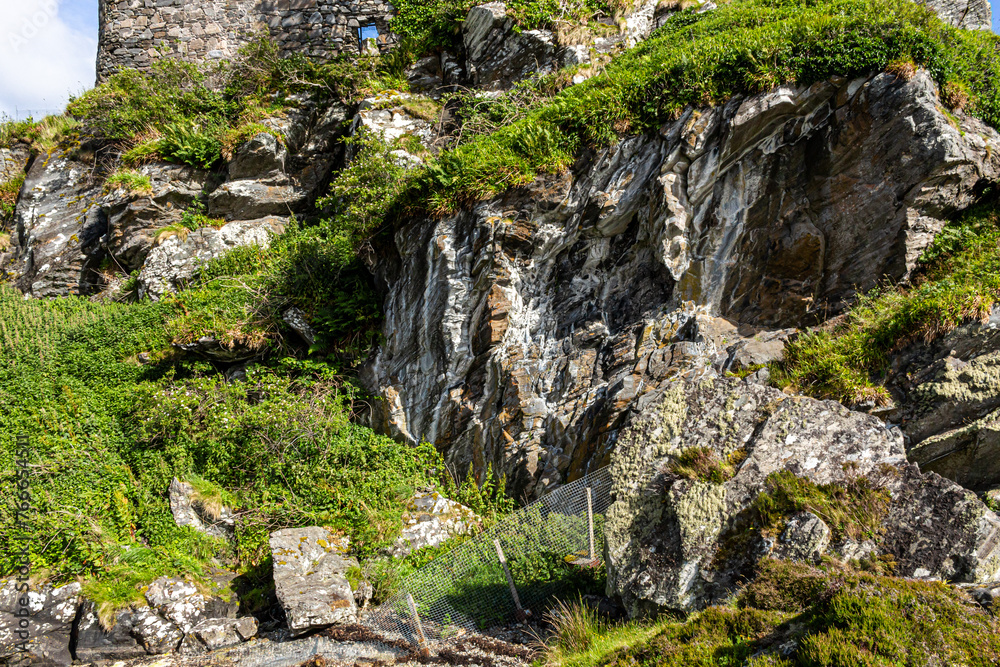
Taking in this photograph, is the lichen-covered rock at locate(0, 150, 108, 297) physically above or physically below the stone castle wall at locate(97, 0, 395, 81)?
below

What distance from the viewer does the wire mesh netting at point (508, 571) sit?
570cm

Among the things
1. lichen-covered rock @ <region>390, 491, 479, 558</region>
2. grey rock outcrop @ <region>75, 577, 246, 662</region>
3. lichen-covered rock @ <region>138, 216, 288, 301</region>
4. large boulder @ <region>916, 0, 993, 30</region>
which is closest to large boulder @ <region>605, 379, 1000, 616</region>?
lichen-covered rock @ <region>390, 491, 479, 558</region>

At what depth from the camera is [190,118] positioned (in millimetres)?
13117

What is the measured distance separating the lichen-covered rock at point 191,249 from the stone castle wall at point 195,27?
4902mm

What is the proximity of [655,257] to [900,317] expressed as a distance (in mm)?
2601

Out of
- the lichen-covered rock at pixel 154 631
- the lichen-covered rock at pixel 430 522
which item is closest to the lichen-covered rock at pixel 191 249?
the lichen-covered rock at pixel 154 631

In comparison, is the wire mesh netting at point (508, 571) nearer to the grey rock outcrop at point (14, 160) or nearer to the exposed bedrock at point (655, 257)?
the exposed bedrock at point (655, 257)

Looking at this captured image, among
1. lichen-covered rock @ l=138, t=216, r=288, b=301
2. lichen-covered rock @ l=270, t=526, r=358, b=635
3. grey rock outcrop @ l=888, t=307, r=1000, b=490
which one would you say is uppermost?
lichen-covered rock @ l=138, t=216, r=288, b=301

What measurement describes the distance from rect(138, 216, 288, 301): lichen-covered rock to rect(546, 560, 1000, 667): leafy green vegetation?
34.0 ft

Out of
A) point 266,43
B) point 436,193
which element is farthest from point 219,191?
point 436,193

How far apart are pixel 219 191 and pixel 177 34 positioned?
562 centimetres

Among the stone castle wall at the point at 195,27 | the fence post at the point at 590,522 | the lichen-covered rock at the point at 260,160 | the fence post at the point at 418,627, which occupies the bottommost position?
the fence post at the point at 418,627

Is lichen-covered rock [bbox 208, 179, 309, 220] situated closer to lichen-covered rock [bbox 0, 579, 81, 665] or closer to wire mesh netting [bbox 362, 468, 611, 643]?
lichen-covered rock [bbox 0, 579, 81, 665]

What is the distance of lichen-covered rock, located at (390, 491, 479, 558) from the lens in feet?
22.8
